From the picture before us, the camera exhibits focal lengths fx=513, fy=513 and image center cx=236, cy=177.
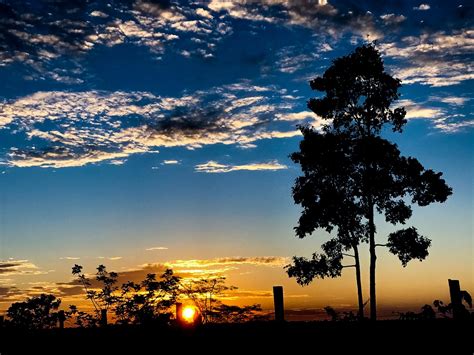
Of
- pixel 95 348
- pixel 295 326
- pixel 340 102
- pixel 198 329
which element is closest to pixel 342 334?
pixel 295 326

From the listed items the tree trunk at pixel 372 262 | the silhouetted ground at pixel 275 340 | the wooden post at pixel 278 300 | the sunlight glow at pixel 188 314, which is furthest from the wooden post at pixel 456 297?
the tree trunk at pixel 372 262

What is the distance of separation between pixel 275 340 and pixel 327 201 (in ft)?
56.6

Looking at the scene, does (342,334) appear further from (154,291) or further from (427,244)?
(154,291)

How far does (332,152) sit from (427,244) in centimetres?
708

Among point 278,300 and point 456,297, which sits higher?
point 278,300

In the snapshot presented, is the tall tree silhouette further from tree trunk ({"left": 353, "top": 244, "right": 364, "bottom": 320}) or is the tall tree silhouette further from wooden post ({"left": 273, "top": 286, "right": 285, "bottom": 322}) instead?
wooden post ({"left": 273, "top": 286, "right": 285, "bottom": 322})

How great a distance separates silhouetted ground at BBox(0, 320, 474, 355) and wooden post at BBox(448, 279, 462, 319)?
3.80 ft

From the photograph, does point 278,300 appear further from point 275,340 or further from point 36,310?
point 36,310

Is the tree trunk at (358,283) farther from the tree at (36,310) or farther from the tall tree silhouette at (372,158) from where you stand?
the tree at (36,310)

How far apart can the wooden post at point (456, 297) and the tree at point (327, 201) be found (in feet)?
46.9

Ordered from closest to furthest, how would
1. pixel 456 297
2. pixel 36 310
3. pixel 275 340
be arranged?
pixel 275 340
pixel 456 297
pixel 36 310

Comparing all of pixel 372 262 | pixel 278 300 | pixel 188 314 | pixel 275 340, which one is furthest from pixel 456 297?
pixel 372 262

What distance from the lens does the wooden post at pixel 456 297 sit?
44.2 ft

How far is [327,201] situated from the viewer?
28.4 m
